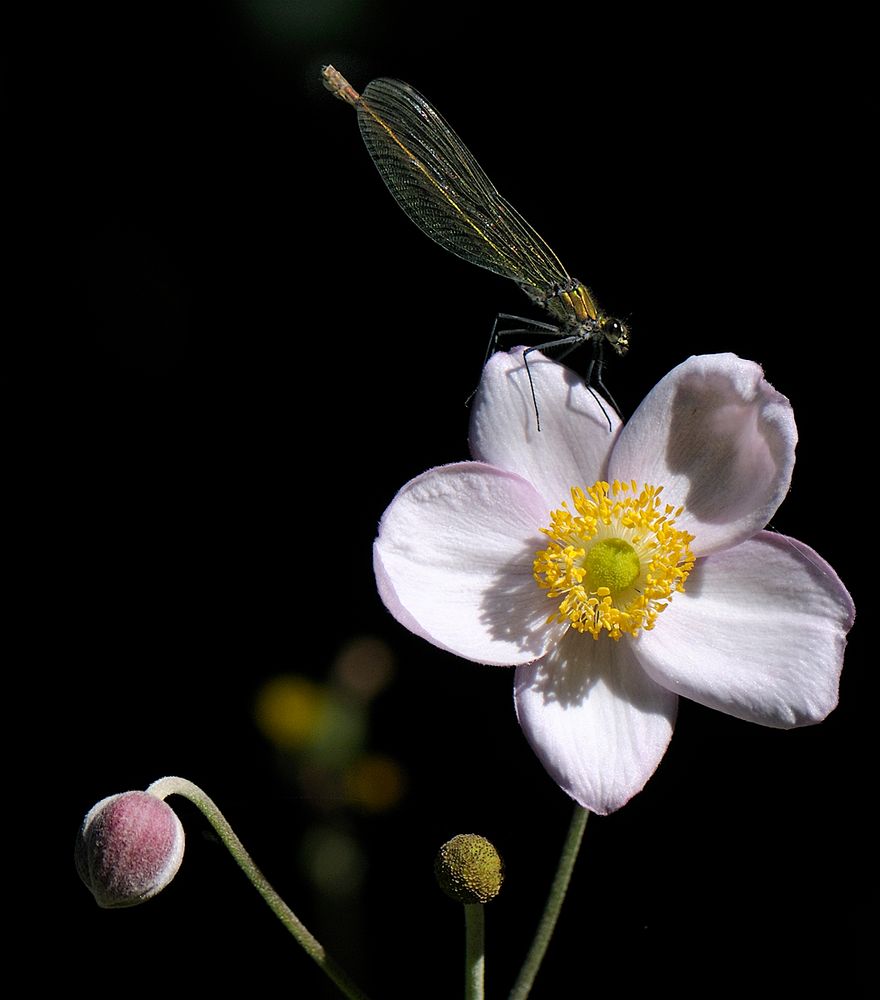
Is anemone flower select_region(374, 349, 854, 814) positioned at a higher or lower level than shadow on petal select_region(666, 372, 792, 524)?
lower

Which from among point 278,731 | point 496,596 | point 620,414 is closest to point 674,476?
point 620,414

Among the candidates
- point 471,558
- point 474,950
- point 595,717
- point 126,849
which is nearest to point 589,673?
point 595,717

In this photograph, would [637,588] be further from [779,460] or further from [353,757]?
[353,757]

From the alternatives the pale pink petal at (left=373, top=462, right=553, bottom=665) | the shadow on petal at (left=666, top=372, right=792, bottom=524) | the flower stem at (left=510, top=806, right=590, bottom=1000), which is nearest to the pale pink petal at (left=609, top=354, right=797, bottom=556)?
the shadow on petal at (left=666, top=372, right=792, bottom=524)

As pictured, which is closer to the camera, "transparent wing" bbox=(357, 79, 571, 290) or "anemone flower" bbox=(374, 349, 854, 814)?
"anemone flower" bbox=(374, 349, 854, 814)

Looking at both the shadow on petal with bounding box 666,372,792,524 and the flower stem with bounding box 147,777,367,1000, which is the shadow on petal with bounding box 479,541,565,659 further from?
the flower stem with bounding box 147,777,367,1000

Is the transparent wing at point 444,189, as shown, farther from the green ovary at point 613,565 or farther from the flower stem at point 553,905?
the flower stem at point 553,905
